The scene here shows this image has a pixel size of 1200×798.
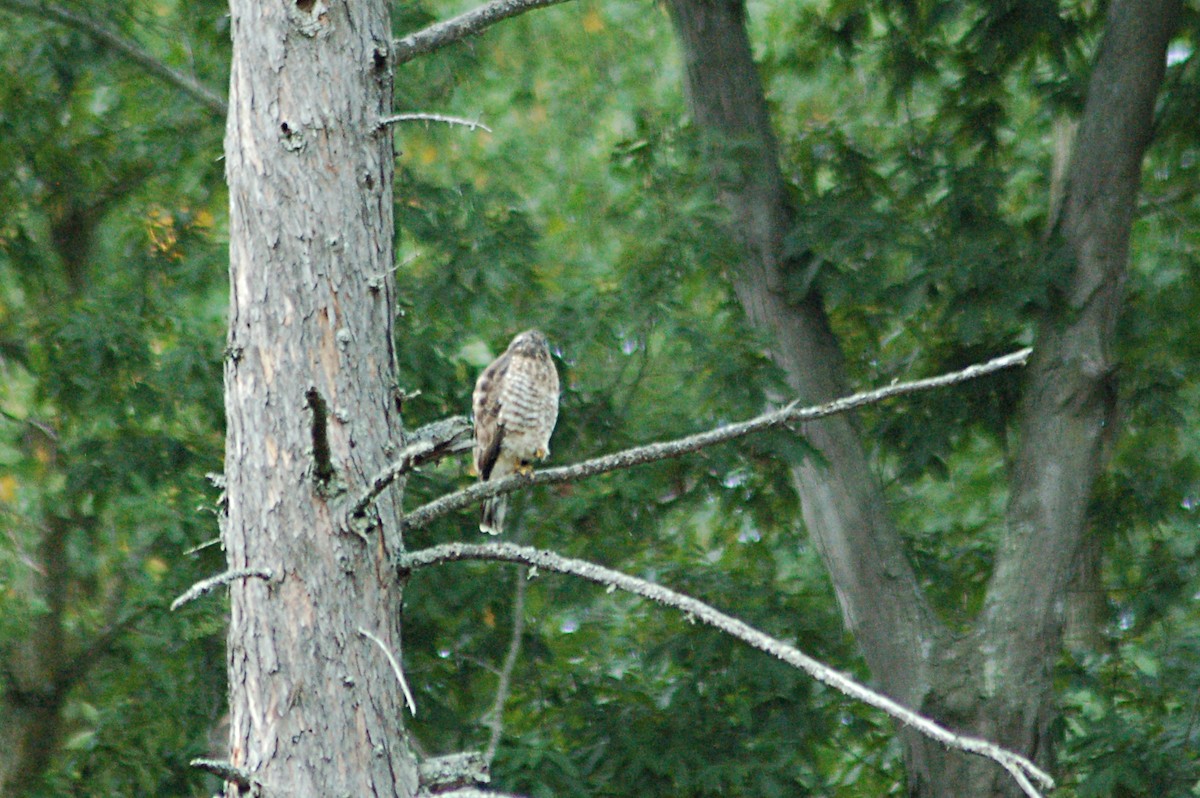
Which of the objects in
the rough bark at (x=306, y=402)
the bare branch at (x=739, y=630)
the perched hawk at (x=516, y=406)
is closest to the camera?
the bare branch at (x=739, y=630)

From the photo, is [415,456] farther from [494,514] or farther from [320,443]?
[494,514]

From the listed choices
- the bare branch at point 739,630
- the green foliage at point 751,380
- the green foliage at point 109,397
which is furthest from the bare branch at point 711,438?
the green foliage at point 109,397

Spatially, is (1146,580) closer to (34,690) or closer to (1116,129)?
(1116,129)

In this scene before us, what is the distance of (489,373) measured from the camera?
230 inches

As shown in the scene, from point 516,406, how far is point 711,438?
2.78m

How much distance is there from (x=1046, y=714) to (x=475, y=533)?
2.52 m

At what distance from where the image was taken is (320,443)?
3.01 metres

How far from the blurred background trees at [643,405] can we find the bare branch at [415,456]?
2.34 meters

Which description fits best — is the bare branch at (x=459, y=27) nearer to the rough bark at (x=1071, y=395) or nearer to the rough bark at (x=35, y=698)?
the rough bark at (x=1071, y=395)

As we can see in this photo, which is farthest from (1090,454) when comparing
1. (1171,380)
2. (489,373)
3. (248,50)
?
(248,50)

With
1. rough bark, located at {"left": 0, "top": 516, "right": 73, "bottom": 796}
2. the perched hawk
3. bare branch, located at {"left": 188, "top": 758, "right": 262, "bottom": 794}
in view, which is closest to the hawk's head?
the perched hawk

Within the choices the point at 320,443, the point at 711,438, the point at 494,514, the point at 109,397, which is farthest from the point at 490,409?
the point at 711,438

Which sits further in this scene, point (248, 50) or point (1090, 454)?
point (1090, 454)

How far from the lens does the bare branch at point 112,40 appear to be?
6.85 m
